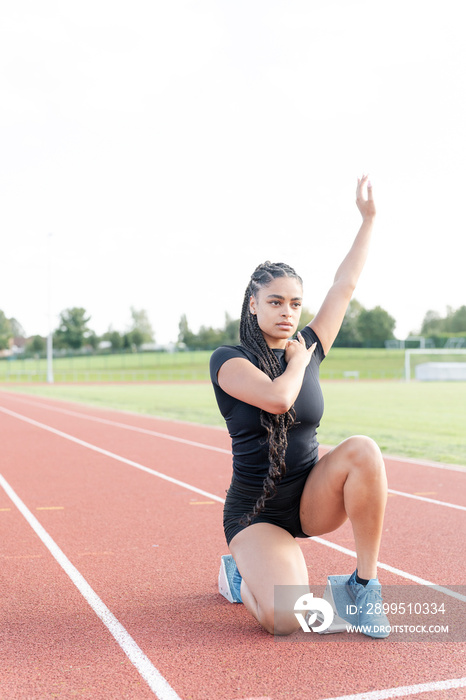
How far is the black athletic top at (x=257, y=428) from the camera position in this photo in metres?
3.52

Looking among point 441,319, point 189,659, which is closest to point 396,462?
point 189,659

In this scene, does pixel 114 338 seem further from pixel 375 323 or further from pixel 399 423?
pixel 399 423

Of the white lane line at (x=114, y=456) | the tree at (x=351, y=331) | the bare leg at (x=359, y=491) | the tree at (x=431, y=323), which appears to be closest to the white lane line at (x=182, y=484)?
the white lane line at (x=114, y=456)

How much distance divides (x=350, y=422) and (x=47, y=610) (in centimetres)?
1281

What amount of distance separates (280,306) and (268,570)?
4.26 ft

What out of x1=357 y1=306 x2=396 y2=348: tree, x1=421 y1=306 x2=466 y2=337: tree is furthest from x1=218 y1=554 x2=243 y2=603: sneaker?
x1=421 y1=306 x2=466 y2=337: tree

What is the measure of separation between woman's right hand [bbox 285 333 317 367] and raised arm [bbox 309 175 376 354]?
216 millimetres

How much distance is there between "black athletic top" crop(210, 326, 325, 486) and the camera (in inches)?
138

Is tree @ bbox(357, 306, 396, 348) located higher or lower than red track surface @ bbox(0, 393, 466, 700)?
higher

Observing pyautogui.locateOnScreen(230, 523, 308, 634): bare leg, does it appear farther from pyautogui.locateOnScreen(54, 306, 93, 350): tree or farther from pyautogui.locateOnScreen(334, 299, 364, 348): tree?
pyautogui.locateOnScreen(54, 306, 93, 350): tree

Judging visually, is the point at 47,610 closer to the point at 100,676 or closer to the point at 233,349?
the point at 100,676

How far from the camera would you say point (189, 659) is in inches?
121

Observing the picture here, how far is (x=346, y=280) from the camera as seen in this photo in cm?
395

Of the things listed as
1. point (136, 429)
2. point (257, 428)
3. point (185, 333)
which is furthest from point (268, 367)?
point (185, 333)
